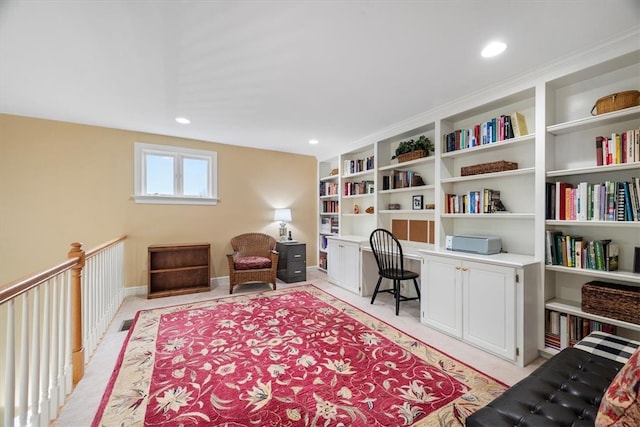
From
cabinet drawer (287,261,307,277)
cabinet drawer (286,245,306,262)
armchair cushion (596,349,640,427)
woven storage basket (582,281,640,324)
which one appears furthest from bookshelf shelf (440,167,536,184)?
cabinet drawer (287,261,307,277)

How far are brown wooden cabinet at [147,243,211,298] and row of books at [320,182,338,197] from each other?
93.3 inches

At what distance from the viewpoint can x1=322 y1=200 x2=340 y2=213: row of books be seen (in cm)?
510

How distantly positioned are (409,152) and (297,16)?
229 centimetres

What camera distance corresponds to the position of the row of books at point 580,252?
1960mm

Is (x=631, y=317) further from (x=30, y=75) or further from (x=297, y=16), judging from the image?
(x=30, y=75)

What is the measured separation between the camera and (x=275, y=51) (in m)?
2.03

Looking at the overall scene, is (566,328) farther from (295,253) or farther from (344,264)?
(295,253)

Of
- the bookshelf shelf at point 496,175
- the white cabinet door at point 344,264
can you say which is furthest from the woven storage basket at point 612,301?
the white cabinet door at point 344,264

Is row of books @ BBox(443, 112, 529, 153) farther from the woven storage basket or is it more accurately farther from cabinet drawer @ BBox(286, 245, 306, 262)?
cabinet drawer @ BBox(286, 245, 306, 262)

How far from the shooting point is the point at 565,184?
2168mm

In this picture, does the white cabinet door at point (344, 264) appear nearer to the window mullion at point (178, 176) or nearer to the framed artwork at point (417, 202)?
the framed artwork at point (417, 202)

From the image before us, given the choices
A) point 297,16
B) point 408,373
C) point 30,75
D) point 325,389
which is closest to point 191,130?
point 30,75

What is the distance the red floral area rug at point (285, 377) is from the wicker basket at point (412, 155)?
205 centimetres

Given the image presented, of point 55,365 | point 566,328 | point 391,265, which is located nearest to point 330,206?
point 391,265
